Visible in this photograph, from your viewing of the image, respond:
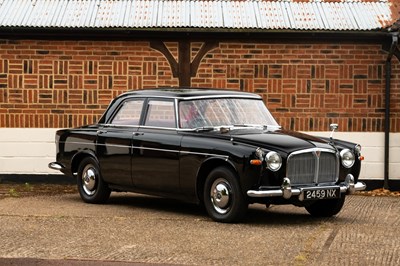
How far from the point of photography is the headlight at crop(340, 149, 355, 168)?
1091 cm

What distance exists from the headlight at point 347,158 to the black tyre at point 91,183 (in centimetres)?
312

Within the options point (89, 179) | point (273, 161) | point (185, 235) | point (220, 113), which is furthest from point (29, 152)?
point (185, 235)

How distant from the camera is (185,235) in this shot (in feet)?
30.8

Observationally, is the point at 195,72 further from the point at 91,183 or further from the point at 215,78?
the point at 91,183

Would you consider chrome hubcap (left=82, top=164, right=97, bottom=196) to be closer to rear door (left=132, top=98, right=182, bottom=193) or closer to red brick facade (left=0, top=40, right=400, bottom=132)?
rear door (left=132, top=98, right=182, bottom=193)

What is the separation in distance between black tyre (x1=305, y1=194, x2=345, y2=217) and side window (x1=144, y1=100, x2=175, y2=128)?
1891 mm

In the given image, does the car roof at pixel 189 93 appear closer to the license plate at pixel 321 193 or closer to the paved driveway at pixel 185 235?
the paved driveway at pixel 185 235

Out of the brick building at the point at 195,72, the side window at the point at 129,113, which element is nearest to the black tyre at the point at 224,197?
the side window at the point at 129,113

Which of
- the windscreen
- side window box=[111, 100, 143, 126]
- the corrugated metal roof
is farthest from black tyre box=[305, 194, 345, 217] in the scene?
the corrugated metal roof

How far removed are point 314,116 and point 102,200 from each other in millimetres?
4637

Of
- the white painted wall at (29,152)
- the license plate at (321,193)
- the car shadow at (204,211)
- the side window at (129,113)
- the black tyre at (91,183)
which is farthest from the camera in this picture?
the white painted wall at (29,152)

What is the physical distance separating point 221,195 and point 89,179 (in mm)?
2674

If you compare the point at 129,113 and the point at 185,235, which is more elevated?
the point at 129,113

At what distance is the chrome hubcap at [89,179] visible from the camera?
12.4 m
